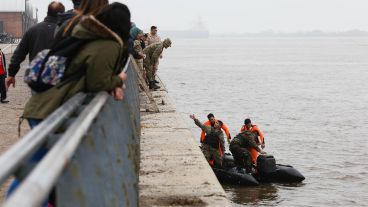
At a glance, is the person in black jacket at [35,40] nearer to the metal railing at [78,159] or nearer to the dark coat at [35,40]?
the dark coat at [35,40]

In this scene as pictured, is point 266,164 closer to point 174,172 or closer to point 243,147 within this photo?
point 243,147

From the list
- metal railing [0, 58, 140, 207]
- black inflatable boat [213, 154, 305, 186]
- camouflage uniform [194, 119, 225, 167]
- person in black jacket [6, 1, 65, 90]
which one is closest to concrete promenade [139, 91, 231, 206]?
person in black jacket [6, 1, 65, 90]

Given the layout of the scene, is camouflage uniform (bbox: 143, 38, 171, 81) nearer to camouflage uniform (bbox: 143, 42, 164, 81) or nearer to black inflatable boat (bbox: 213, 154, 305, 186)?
camouflage uniform (bbox: 143, 42, 164, 81)

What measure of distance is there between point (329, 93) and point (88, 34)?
64.5 metres

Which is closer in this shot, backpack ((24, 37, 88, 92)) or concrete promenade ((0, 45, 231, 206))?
backpack ((24, 37, 88, 92))

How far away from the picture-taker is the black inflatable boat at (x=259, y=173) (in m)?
20.3

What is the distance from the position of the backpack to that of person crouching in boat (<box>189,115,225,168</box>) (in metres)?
15.3

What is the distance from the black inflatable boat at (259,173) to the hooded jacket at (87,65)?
16384mm

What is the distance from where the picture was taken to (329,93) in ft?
219

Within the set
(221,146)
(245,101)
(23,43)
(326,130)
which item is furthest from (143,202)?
(245,101)

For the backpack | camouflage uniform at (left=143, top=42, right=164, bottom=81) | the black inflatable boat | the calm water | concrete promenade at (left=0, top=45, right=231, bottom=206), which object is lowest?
the calm water

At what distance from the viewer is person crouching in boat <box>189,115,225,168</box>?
1905cm

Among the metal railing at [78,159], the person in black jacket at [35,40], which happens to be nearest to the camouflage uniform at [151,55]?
the person in black jacket at [35,40]

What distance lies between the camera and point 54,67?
12.2 ft
